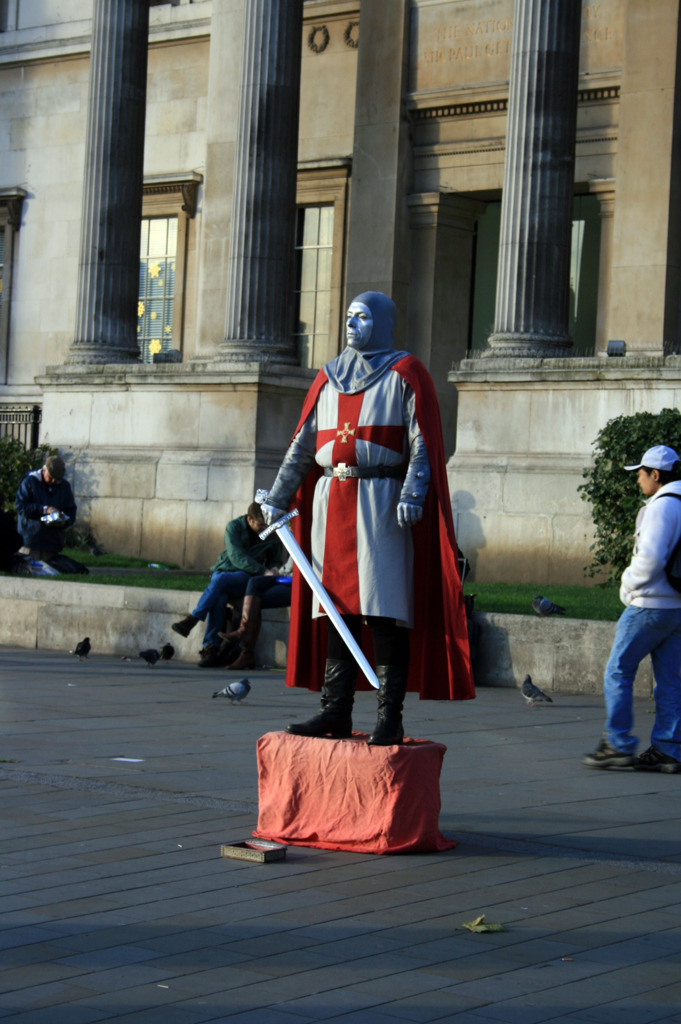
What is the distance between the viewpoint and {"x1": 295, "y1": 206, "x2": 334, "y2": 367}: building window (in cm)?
2631

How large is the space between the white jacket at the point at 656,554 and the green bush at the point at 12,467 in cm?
1511

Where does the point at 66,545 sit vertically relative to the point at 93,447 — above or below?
below

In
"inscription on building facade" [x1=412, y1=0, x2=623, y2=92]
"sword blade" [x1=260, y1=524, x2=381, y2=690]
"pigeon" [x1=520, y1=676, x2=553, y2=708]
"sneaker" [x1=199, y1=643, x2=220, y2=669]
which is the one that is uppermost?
"inscription on building facade" [x1=412, y1=0, x2=623, y2=92]

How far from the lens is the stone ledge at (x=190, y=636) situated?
1302 cm

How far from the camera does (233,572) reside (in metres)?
14.9

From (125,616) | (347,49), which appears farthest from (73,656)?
(347,49)

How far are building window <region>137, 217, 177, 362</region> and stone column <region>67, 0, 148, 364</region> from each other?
455 centimetres

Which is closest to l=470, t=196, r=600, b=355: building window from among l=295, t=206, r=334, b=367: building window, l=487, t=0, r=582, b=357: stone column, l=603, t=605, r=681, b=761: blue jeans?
l=295, t=206, r=334, b=367: building window

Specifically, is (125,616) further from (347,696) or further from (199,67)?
(199,67)

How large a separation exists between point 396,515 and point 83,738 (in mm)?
3449

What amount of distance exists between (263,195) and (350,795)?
15703mm

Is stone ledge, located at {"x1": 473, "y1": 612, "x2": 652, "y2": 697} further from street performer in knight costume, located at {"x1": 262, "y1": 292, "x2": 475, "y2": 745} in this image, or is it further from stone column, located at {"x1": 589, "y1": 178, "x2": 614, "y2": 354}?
stone column, located at {"x1": 589, "y1": 178, "x2": 614, "y2": 354}

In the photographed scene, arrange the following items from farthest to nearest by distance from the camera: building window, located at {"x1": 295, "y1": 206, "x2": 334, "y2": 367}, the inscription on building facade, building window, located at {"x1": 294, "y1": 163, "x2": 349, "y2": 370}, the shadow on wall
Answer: building window, located at {"x1": 295, "y1": 206, "x2": 334, "y2": 367}, building window, located at {"x1": 294, "y1": 163, "x2": 349, "y2": 370}, the inscription on building facade, the shadow on wall

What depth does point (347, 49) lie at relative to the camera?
84.5 ft
